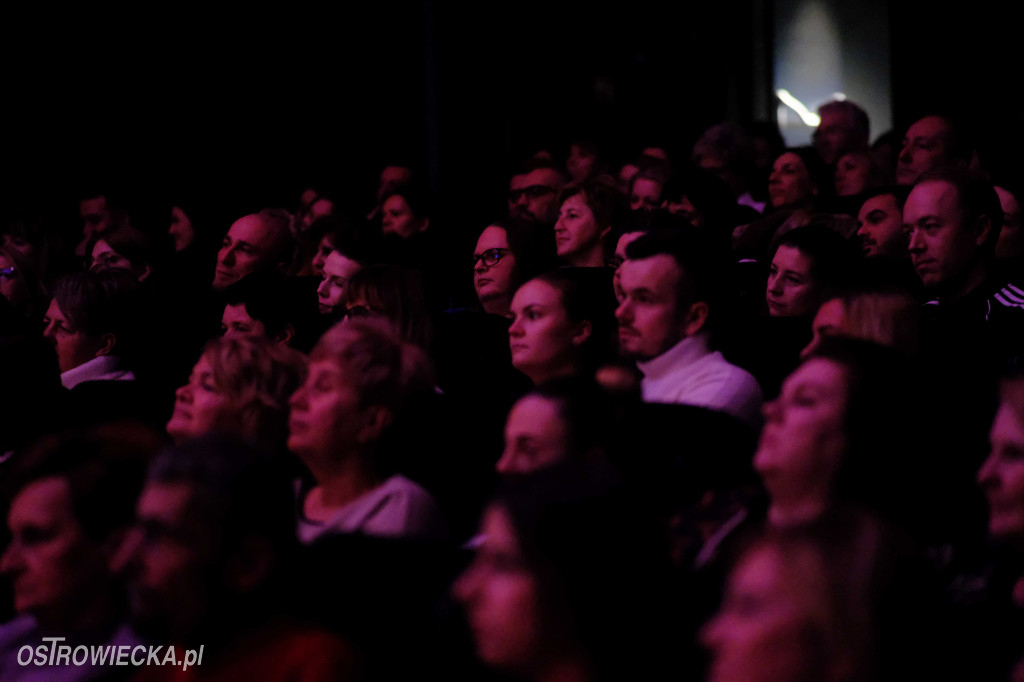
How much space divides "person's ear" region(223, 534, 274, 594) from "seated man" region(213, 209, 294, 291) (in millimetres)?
3107

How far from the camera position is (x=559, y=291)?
3471 mm

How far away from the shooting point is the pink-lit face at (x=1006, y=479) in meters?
2.01

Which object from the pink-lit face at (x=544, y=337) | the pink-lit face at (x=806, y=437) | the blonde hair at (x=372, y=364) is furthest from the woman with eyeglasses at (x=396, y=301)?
the pink-lit face at (x=806, y=437)

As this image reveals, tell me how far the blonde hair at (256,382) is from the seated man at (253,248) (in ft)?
7.11

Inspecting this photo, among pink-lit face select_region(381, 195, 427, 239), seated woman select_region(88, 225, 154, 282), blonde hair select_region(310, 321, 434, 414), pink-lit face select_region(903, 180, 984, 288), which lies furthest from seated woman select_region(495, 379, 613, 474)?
pink-lit face select_region(381, 195, 427, 239)

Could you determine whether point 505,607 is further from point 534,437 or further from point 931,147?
point 931,147

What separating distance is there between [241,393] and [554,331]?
92 cm

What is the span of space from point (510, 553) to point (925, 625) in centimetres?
62

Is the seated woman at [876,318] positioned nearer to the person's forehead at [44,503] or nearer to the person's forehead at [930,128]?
the person's forehead at [44,503]

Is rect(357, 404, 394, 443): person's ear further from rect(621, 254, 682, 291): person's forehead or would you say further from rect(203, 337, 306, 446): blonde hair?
rect(621, 254, 682, 291): person's forehead

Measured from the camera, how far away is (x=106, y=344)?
417 centimetres

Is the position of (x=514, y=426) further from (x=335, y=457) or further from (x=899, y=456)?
(x=899, y=456)

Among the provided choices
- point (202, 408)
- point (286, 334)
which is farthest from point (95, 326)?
point (202, 408)

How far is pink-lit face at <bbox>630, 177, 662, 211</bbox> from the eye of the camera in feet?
17.2
